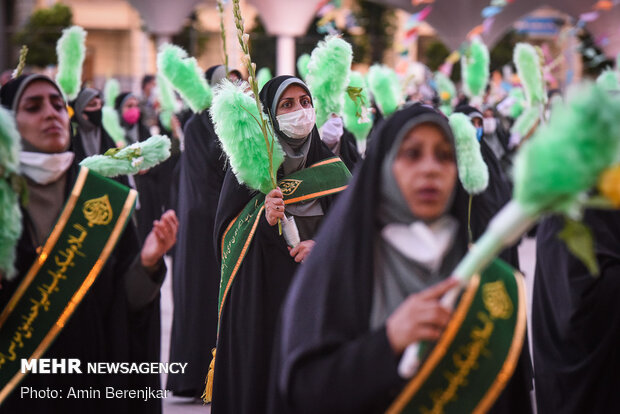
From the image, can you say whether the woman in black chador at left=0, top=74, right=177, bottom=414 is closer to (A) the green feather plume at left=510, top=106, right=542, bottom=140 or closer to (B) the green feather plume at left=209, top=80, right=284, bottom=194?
(B) the green feather plume at left=209, top=80, right=284, bottom=194

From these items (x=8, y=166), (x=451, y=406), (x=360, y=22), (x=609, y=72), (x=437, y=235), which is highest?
(x=360, y=22)

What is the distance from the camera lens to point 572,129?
177 centimetres

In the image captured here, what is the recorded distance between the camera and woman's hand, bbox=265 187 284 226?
12.8 ft

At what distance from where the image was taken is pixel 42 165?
287cm

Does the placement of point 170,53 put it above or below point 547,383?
above

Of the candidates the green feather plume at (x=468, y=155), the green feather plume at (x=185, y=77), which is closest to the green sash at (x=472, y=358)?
the green feather plume at (x=468, y=155)

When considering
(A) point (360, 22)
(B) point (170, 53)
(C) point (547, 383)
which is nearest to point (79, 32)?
(B) point (170, 53)

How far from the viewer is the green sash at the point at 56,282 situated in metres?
2.91

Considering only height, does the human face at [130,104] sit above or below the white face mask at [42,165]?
above

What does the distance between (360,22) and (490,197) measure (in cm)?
2200

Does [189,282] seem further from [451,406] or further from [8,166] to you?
[451,406]

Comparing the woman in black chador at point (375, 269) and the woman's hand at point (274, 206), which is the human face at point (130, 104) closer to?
the woman's hand at point (274, 206)

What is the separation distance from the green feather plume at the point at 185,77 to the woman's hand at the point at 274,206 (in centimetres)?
235

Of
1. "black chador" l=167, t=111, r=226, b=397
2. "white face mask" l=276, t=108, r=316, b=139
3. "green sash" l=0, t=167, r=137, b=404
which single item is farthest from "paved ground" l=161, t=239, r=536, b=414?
"green sash" l=0, t=167, r=137, b=404
